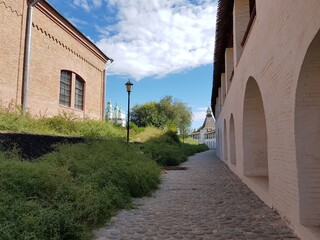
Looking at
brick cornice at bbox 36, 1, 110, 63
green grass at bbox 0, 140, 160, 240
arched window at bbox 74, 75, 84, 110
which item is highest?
brick cornice at bbox 36, 1, 110, 63

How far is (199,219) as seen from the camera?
15.3 ft

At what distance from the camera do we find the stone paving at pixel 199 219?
387cm

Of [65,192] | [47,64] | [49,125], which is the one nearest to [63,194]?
[65,192]

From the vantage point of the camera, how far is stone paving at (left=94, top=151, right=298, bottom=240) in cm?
387

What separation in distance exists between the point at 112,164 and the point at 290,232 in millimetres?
4184

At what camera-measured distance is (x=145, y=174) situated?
736 cm

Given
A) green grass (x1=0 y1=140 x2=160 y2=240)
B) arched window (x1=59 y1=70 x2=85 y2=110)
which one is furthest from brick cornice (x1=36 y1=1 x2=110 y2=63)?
green grass (x1=0 y1=140 x2=160 y2=240)

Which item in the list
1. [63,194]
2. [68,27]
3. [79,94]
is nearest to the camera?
[63,194]

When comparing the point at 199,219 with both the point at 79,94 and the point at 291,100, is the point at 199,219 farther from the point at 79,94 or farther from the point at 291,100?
the point at 79,94

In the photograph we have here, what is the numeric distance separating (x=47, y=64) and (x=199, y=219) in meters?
12.3

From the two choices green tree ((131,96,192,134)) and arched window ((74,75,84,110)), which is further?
green tree ((131,96,192,134))

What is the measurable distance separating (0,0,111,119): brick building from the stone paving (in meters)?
8.65

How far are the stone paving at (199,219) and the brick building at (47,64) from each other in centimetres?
865

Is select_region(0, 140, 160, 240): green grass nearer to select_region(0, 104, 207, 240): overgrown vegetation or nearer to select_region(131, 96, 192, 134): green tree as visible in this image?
select_region(0, 104, 207, 240): overgrown vegetation
